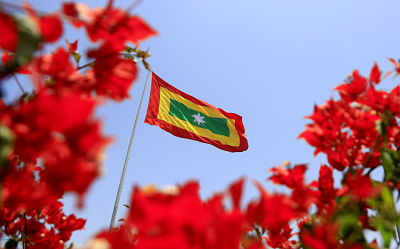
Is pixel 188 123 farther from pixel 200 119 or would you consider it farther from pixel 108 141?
pixel 108 141

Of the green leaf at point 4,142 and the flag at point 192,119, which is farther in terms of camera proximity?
the flag at point 192,119

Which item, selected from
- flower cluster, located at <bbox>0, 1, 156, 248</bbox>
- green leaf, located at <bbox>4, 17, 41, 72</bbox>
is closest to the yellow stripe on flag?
flower cluster, located at <bbox>0, 1, 156, 248</bbox>

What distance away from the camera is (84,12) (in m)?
0.53

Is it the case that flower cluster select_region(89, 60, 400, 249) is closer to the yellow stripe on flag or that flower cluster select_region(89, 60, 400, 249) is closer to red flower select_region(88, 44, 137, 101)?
red flower select_region(88, 44, 137, 101)

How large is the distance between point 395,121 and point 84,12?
97 centimetres

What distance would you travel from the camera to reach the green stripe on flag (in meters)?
4.69

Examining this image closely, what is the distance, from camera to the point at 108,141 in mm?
406

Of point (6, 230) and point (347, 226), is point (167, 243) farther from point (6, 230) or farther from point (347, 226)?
point (6, 230)

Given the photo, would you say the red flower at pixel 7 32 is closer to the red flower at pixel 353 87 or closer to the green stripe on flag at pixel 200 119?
the red flower at pixel 353 87

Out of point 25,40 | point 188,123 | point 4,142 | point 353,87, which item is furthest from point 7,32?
point 188,123

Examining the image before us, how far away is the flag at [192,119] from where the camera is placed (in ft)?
14.5

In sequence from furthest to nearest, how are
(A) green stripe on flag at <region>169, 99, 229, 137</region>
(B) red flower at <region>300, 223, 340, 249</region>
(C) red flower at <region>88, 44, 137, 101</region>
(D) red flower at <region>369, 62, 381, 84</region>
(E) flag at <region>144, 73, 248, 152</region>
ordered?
1. (A) green stripe on flag at <region>169, 99, 229, 137</region>
2. (E) flag at <region>144, 73, 248, 152</region>
3. (D) red flower at <region>369, 62, 381, 84</region>
4. (C) red flower at <region>88, 44, 137, 101</region>
5. (B) red flower at <region>300, 223, 340, 249</region>

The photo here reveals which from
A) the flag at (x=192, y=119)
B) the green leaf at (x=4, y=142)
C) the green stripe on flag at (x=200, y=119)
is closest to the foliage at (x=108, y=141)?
the green leaf at (x=4, y=142)

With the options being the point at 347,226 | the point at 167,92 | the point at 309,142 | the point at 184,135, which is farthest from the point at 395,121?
the point at 167,92
